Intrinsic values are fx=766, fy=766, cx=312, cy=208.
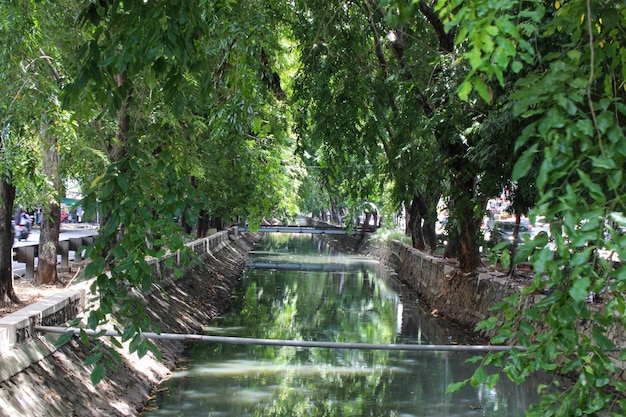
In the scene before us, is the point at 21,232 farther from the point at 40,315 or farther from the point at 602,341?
the point at 602,341

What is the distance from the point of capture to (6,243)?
11453mm

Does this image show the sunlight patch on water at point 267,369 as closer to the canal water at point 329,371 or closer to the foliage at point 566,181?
the canal water at point 329,371

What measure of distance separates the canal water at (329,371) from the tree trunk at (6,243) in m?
2.75

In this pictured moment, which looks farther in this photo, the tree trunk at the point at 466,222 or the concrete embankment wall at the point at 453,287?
the concrete embankment wall at the point at 453,287

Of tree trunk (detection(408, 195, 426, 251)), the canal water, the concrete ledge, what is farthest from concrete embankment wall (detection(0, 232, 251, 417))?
tree trunk (detection(408, 195, 426, 251))

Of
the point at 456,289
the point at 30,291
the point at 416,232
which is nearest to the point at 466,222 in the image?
the point at 456,289

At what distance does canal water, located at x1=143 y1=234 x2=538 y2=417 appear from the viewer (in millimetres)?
10570

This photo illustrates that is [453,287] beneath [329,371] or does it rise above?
above

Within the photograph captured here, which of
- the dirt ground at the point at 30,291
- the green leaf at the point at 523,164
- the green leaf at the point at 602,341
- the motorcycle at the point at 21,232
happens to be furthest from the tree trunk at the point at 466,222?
the motorcycle at the point at 21,232

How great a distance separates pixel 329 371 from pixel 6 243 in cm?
557

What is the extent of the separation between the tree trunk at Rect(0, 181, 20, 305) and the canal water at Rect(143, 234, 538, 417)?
2.75 m

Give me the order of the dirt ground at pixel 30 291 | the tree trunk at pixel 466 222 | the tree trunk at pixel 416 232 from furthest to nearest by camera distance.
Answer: the tree trunk at pixel 416 232 → the tree trunk at pixel 466 222 → the dirt ground at pixel 30 291

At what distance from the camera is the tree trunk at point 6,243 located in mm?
11055

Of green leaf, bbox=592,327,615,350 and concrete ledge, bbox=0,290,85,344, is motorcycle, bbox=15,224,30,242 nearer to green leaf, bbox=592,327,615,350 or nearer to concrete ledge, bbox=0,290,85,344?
concrete ledge, bbox=0,290,85,344
